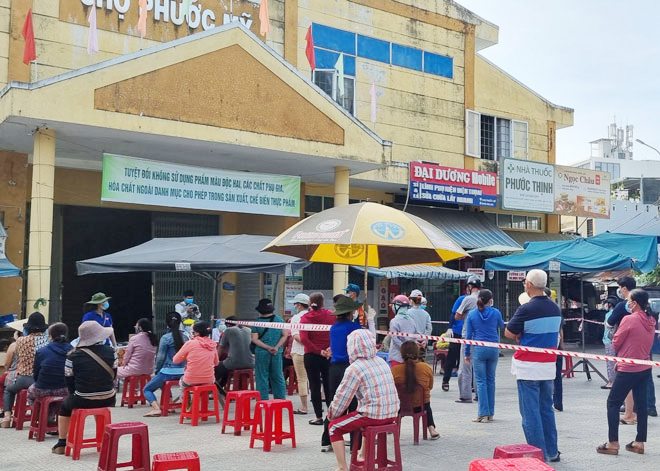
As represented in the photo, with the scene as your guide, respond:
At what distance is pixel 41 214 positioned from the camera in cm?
1312

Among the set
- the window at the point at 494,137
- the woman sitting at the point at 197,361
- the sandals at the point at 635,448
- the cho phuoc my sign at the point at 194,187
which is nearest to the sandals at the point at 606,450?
the sandals at the point at 635,448

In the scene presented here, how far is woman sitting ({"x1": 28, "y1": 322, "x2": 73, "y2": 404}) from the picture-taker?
8484mm

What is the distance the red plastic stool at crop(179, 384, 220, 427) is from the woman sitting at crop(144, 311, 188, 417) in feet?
1.90

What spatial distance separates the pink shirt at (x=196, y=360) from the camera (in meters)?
9.63

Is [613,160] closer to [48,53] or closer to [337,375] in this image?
[48,53]

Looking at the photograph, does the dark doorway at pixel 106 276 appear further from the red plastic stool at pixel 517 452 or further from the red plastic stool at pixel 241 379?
the red plastic stool at pixel 517 452

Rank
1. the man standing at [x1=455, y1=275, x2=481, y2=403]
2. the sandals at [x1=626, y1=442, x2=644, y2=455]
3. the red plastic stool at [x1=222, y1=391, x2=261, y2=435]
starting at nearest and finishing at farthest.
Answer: the sandals at [x1=626, y1=442, x2=644, y2=455] → the red plastic stool at [x1=222, y1=391, x2=261, y2=435] → the man standing at [x1=455, y1=275, x2=481, y2=403]

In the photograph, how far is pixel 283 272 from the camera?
11359 millimetres

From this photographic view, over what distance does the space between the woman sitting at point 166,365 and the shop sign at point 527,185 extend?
1252cm

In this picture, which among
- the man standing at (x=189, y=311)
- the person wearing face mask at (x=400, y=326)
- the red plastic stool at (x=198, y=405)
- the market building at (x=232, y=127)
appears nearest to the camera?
the red plastic stool at (x=198, y=405)

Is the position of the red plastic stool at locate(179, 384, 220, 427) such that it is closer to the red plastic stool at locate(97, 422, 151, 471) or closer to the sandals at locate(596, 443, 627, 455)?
the red plastic stool at locate(97, 422, 151, 471)

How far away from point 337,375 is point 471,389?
160 inches

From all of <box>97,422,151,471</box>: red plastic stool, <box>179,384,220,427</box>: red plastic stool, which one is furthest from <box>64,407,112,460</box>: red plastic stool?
<box>179,384,220,427</box>: red plastic stool

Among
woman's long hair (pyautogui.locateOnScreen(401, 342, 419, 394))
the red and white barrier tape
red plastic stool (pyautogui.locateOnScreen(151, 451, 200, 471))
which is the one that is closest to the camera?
red plastic stool (pyautogui.locateOnScreen(151, 451, 200, 471))
